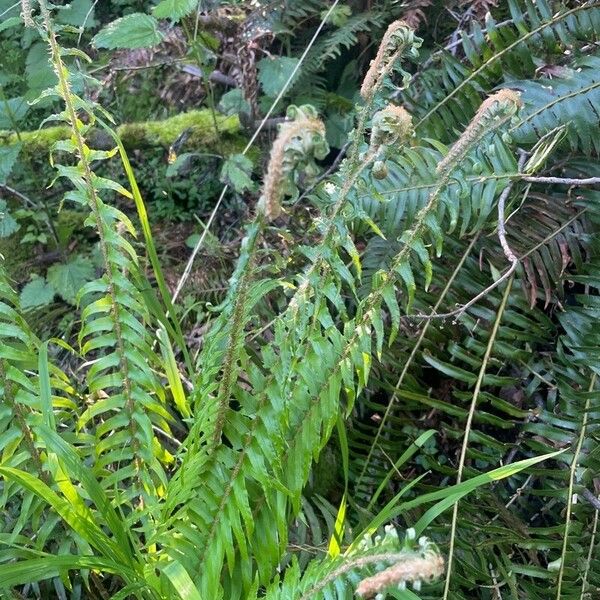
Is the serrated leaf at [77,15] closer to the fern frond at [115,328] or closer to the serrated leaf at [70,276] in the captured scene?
the serrated leaf at [70,276]

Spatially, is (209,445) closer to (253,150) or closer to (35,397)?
(35,397)

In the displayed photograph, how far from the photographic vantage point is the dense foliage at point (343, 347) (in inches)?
34.2

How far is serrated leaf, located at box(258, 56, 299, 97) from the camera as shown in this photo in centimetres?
184

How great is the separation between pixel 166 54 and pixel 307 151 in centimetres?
165

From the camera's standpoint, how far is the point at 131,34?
163cm

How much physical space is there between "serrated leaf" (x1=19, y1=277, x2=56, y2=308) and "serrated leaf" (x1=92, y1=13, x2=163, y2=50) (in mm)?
620

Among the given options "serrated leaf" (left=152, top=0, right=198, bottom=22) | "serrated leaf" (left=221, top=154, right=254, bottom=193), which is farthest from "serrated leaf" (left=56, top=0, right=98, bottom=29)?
"serrated leaf" (left=221, top=154, right=254, bottom=193)

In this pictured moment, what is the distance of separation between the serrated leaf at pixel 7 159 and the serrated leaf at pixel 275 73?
0.67 metres

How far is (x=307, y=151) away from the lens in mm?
674

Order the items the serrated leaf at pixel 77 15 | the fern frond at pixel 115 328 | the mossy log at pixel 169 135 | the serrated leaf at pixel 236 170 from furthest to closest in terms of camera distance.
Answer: the serrated leaf at pixel 77 15 → the mossy log at pixel 169 135 → the serrated leaf at pixel 236 170 → the fern frond at pixel 115 328

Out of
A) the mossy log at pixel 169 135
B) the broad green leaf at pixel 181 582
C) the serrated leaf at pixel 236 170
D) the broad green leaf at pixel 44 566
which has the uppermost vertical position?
the mossy log at pixel 169 135

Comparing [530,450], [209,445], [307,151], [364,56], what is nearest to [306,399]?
[209,445]

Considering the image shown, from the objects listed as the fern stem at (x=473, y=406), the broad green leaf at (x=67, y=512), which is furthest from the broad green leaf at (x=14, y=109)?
the fern stem at (x=473, y=406)

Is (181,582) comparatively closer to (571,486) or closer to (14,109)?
(571,486)
